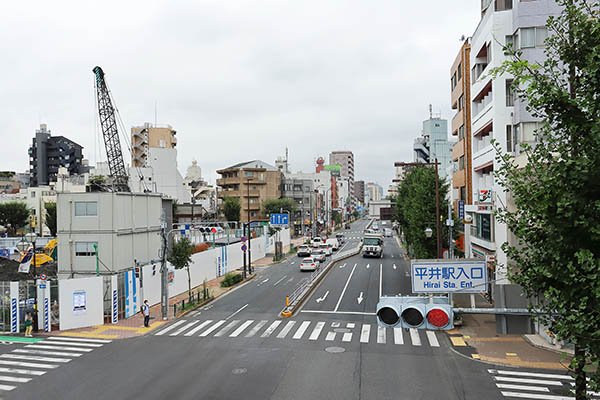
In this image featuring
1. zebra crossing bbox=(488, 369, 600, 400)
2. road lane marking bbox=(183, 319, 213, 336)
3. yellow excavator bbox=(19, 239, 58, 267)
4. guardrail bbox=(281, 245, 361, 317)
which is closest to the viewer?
zebra crossing bbox=(488, 369, 600, 400)

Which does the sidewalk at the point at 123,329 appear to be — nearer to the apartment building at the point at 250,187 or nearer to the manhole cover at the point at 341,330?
the manhole cover at the point at 341,330

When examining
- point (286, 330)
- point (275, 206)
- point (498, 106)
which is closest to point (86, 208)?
point (286, 330)

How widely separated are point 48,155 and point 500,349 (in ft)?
468

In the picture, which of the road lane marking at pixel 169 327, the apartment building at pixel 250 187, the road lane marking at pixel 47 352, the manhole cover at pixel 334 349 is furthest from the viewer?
the apartment building at pixel 250 187

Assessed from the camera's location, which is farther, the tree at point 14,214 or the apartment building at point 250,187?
the apartment building at point 250,187

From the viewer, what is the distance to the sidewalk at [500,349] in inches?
739

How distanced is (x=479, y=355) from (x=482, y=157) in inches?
689

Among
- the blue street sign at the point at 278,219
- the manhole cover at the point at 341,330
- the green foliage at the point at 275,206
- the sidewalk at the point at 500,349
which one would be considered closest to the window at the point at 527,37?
the sidewalk at the point at 500,349

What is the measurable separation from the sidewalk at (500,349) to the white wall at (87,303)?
20.5 metres

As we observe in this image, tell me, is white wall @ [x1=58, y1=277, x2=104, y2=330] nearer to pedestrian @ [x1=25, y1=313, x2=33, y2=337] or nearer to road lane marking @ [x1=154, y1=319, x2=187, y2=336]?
pedestrian @ [x1=25, y1=313, x2=33, y2=337]

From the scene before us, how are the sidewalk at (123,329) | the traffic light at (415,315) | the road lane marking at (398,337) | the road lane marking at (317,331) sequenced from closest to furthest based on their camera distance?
1. the traffic light at (415,315)
2. the road lane marking at (398,337)
3. the road lane marking at (317,331)
4. the sidewalk at (123,329)

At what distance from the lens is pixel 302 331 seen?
24297 millimetres

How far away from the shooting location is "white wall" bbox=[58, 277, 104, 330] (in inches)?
1023

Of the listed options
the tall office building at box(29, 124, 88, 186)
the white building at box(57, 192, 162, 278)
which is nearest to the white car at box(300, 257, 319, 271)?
the white building at box(57, 192, 162, 278)
